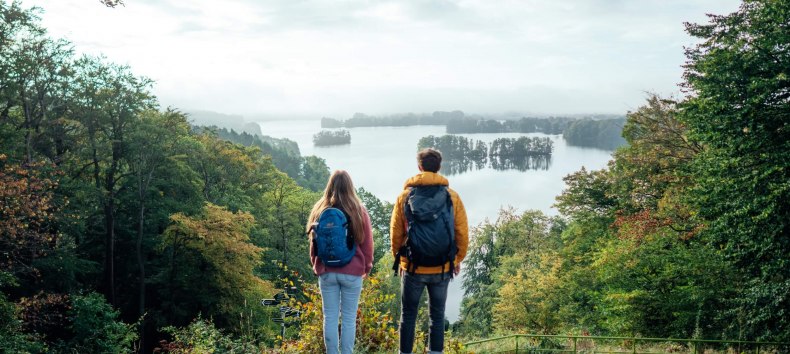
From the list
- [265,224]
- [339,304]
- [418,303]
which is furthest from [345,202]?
[265,224]

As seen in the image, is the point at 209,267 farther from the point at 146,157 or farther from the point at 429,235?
the point at 429,235

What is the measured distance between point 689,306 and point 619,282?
2782mm

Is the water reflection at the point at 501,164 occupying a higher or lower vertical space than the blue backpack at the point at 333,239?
lower

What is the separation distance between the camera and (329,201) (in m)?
4.23

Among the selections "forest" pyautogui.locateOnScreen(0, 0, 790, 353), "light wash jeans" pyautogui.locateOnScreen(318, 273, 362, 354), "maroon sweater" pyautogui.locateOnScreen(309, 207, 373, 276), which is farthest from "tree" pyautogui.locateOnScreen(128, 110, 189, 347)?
"maroon sweater" pyautogui.locateOnScreen(309, 207, 373, 276)

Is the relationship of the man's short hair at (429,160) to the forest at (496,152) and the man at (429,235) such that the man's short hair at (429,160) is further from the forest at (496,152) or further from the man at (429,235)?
the forest at (496,152)

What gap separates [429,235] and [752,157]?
40.8ft

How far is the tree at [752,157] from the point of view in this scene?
12.4 metres

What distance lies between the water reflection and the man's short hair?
138213 millimetres

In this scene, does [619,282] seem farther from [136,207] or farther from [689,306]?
[136,207]

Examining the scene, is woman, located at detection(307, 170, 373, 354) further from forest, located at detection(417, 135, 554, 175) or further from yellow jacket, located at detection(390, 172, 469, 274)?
forest, located at detection(417, 135, 554, 175)

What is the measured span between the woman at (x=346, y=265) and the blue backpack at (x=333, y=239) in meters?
0.04

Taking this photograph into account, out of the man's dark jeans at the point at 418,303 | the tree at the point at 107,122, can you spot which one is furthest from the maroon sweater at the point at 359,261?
the tree at the point at 107,122

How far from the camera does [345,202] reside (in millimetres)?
4199
